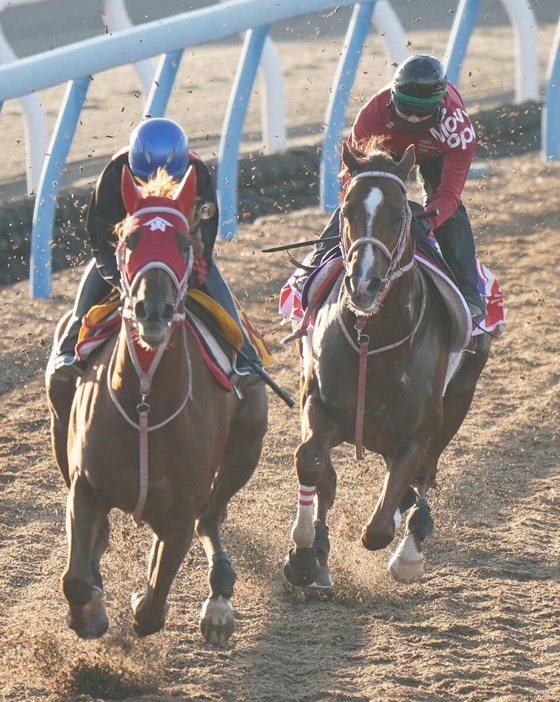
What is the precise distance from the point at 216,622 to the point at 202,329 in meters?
1.18

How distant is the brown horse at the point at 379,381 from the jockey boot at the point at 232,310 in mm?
335

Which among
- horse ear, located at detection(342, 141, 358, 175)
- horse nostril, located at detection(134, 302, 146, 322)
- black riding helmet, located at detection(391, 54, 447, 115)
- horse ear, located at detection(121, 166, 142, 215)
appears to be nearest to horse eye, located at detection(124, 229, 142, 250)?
horse ear, located at detection(121, 166, 142, 215)

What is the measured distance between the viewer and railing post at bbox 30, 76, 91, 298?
951 centimetres

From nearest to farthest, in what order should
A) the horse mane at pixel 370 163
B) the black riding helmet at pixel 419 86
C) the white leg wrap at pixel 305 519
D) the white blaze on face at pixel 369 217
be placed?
1. the white blaze on face at pixel 369 217
2. the horse mane at pixel 370 163
3. the white leg wrap at pixel 305 519
4. the black riding helmet at pixel 419 86

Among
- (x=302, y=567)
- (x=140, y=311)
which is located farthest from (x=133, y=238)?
(x=302, y=567)

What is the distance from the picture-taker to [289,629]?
18.4 ft

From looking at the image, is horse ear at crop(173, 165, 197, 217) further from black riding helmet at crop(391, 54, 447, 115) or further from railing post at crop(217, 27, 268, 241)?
railing post at crop(217, 27, 268, 241)

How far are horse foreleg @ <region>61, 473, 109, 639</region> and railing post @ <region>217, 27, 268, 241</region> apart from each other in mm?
6347

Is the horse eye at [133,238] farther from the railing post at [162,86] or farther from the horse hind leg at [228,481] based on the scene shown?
the railing post at [162,86]

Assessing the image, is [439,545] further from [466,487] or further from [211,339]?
[211,339]

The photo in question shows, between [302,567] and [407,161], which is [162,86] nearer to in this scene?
[407,161]

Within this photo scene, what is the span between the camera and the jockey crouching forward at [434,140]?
593cm

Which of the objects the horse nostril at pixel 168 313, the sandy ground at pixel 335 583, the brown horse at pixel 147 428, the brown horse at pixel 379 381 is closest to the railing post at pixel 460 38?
the sandy ground at pixel 335 583

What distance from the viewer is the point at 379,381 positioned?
5.53 m
